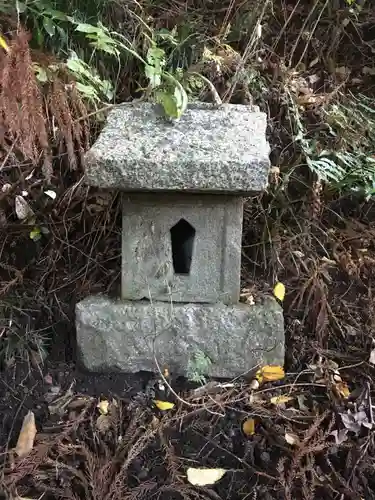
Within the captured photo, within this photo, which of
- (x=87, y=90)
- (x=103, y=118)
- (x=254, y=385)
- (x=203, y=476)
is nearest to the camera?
(x=203, y=476)

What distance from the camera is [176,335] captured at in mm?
2156

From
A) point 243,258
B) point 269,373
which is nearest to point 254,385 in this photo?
point 269,373

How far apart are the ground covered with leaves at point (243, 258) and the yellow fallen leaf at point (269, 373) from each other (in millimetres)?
18

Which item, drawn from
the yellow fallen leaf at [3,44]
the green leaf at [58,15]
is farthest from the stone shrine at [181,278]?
the green leaf at [58,15]

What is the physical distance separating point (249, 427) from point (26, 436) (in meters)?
0.74

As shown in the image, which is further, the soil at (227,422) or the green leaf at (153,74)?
the green leaf at (153,74)

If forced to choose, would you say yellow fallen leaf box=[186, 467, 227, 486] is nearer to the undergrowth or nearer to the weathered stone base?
the weathered stone base

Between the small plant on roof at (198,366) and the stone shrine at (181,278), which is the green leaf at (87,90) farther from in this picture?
the small plant on roof at (198,366)

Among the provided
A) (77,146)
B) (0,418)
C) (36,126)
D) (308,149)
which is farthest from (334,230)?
(0,418)

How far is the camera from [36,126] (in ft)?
7.49

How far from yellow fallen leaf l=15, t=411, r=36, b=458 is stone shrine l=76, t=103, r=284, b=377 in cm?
28

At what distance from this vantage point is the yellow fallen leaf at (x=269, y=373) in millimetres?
2172

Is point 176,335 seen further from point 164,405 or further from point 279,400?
point 279,400

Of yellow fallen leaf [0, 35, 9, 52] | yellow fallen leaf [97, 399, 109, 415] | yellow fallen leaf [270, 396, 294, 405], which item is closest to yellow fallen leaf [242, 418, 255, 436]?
yellow fallen leaf [270, 396, 294, 405]
